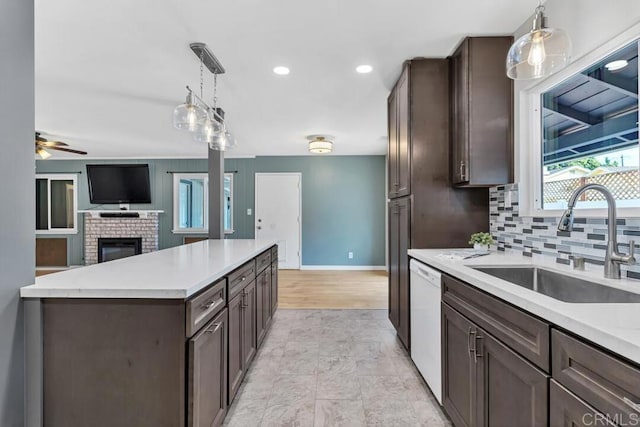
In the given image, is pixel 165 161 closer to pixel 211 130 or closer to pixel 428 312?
pixel 211 130

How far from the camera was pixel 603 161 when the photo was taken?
161 centimetres

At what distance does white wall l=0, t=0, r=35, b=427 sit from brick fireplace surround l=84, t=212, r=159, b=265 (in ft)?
19.4

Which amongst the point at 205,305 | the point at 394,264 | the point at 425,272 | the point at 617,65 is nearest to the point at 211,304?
the point at 205,305

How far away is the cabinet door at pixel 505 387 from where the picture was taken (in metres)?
0.98

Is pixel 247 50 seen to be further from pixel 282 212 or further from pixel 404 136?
pixel 282 212

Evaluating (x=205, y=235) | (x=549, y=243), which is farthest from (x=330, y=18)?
(x=205, y=235)

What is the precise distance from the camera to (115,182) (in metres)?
6.69

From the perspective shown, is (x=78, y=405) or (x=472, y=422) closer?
(x=78, y=405)

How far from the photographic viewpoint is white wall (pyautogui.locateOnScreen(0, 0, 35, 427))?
1.17 meters

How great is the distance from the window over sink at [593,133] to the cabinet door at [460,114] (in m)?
0.46

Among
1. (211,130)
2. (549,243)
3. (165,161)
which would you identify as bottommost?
(549,243)

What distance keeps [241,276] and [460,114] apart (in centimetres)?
189

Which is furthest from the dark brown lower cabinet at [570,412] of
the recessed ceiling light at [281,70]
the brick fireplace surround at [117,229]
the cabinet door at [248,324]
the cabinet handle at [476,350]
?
the brick fireplace surround at [117,229]

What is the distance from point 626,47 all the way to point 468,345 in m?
1.56
